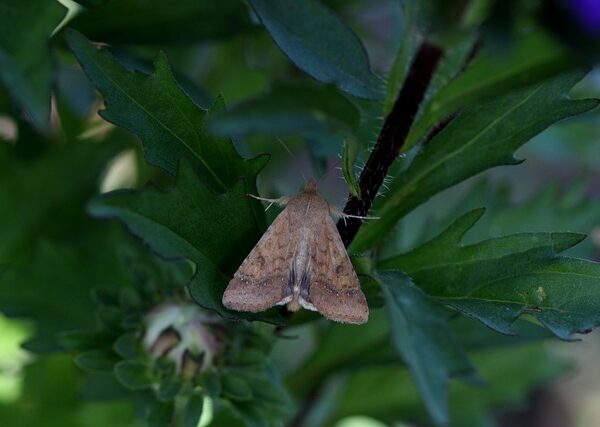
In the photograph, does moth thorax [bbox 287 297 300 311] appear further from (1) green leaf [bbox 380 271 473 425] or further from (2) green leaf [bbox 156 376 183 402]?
(2) green leaf [bbox 156 376 183 402]

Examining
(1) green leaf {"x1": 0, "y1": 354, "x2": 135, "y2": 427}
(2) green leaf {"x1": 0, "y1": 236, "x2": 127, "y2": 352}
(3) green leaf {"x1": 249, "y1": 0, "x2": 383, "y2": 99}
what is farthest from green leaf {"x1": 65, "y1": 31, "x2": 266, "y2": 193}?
(1) green leaf {"x1": 0, "y1": 354, "x2": 135, "y2": 427}

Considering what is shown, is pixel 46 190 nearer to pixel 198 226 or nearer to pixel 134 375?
pixel 134 375

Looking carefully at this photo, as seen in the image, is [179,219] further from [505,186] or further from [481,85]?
[505,186]

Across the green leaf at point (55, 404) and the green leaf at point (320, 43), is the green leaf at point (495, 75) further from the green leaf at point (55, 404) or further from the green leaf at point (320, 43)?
the green leaf at point (55, 404)

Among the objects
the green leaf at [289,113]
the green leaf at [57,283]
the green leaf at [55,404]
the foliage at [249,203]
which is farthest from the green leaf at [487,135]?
the green leaf at [55,404]

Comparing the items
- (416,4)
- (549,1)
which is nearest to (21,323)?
(416,4)

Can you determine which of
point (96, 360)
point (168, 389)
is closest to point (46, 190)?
point (96, 360)
